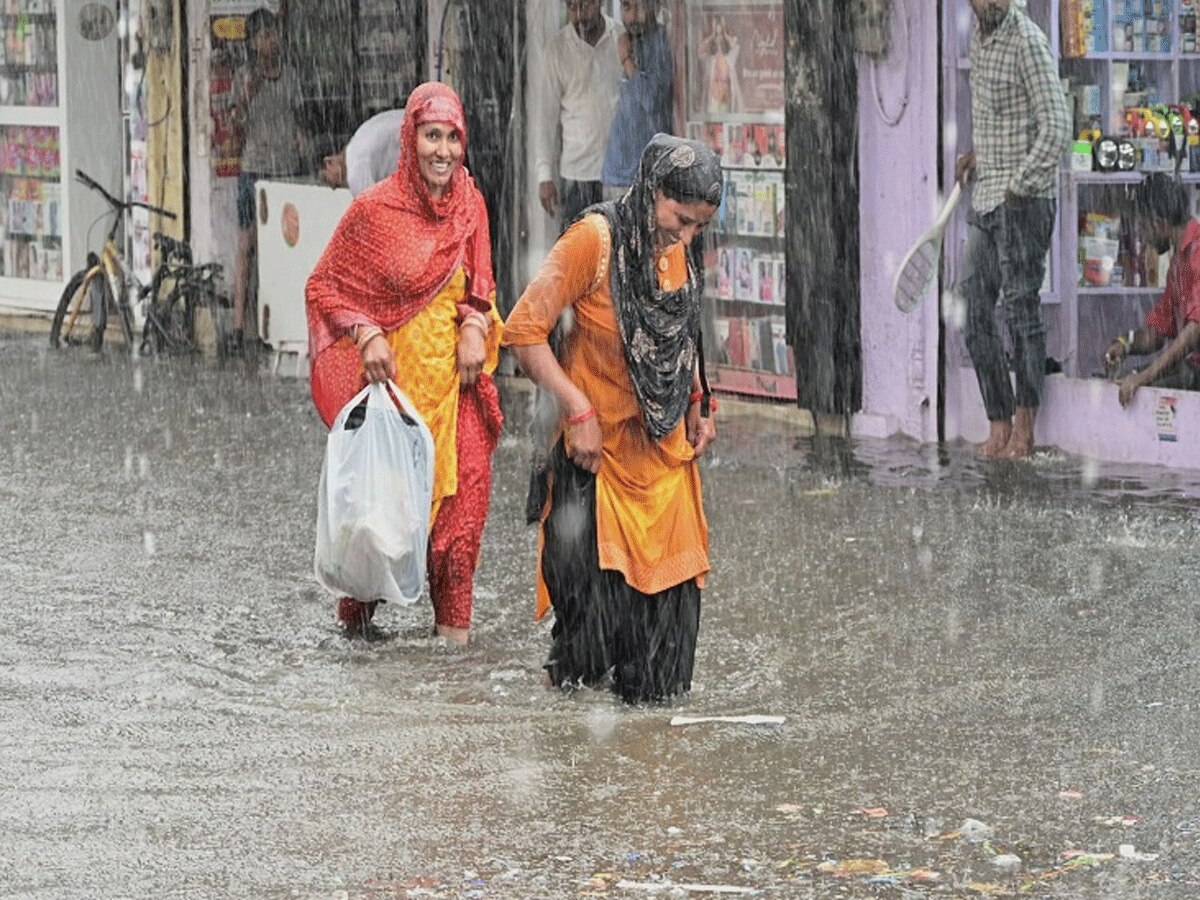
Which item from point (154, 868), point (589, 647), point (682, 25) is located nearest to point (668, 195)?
point (589, 647)

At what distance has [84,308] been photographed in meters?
17.4

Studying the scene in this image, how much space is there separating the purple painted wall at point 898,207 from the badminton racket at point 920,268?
3.5 inches

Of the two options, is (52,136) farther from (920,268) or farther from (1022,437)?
(1022,437)

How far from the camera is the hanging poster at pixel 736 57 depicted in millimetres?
13406

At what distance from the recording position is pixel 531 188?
1514cm

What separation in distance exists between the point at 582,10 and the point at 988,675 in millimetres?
7170

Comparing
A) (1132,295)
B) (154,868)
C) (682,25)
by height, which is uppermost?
(682,25)

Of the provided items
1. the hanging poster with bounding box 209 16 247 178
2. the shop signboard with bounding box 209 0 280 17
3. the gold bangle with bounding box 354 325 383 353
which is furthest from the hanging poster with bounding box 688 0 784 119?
the gold bangle with bounding box 354 325 383 353

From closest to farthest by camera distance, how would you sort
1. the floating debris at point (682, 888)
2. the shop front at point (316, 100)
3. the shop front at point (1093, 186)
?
the floating debris at point (682, 888)
the shop front at point (1093, 186)
the shop front at point (316, 100)

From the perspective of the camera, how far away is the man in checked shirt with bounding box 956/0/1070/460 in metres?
11.5

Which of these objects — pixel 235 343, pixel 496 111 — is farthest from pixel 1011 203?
pixel 235 343

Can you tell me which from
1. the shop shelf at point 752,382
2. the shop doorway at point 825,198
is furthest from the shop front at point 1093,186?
the shop shelf at point 752,382

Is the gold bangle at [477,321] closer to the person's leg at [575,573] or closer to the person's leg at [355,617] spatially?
the person's leg at [355,617]

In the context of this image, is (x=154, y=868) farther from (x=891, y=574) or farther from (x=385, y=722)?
(x=891, y=574)
